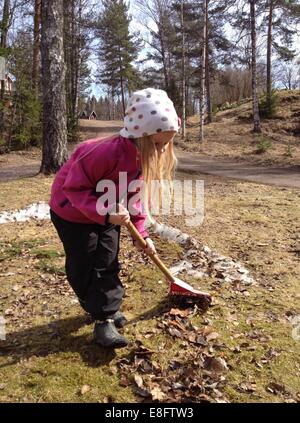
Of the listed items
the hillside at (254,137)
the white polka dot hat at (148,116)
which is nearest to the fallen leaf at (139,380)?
the white polka dot hat at (148,116)

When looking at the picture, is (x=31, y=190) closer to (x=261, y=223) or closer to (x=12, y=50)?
(x=261, y=223)

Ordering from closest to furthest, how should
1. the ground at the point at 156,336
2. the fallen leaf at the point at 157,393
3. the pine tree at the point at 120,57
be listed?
the fallen leaf at the point at 157,393 < the ground at the point at 156,336 < the pine tree at the point at 120,57

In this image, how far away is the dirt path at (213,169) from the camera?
992 cm

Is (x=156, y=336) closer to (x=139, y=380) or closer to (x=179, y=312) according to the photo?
(x=179, y=312)

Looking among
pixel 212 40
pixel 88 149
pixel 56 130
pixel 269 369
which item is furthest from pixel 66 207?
pixel 212 40

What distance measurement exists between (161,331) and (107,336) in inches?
18.1

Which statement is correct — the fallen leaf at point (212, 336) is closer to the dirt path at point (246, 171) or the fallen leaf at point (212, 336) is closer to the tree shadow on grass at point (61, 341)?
the tree shadow on grass at point (61, 341)

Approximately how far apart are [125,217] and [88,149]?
0.47 meters

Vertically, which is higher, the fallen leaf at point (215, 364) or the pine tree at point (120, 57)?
the pine tree at point (120, 57)

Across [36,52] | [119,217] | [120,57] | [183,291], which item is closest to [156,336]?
[183,291]

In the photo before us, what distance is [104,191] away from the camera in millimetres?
2590

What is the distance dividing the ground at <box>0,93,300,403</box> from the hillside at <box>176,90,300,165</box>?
9.75 m

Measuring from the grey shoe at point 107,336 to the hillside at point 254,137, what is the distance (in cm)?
1149

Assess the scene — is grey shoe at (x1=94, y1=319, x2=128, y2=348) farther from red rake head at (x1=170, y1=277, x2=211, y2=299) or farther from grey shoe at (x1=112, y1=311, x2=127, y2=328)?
red rake head at (x1=170, y1=277, x2=211, y2=299)
